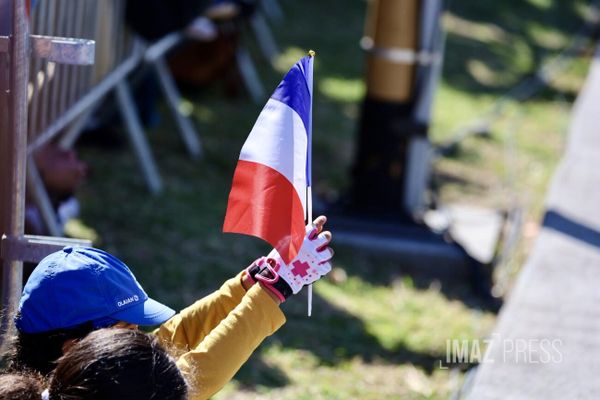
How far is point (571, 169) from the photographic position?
6902 millimetres

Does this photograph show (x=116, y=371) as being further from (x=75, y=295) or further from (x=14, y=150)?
(x=14, y=150)

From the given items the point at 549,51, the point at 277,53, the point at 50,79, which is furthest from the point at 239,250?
the point at 549,51

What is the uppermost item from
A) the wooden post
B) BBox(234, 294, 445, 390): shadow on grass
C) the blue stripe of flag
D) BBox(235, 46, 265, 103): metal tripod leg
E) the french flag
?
the blue stripe of flag

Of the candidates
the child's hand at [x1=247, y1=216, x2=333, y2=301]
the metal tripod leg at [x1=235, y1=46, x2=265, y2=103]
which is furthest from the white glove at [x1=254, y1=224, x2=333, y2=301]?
the metal tripod leg at [x1=235, y1=46, x2=265, y2=103]

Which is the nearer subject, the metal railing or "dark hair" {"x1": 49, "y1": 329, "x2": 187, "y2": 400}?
"dark hair" {"x1": 49, "y1": 329, "x2": 187, "y2": 400}

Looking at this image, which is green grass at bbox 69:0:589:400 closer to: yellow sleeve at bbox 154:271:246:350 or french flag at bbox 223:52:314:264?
yellow sleeve at bbox 154:271:246:350

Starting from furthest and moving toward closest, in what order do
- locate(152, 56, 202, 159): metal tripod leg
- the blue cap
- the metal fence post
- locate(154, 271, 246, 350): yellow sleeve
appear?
locate(152, 56, 202, 159): metal tripod leg
locate(154, 271, 246, 350): yellow sleeve
the metal fence post
the blue cap

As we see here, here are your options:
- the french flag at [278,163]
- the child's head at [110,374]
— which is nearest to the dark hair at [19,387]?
the child's head at [110,374]

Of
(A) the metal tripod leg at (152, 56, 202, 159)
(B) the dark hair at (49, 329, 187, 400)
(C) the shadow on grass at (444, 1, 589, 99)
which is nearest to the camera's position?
(B) the dark hair at (49, 329, 187, 400)

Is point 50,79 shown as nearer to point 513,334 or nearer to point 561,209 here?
point 513,334

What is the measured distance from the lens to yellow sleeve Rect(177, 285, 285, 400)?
99.4 inches

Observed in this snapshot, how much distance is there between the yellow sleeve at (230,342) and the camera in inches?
99.4

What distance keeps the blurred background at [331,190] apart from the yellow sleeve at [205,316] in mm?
1250

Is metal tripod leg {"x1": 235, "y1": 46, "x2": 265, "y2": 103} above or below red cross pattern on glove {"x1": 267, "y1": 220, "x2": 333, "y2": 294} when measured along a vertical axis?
below
